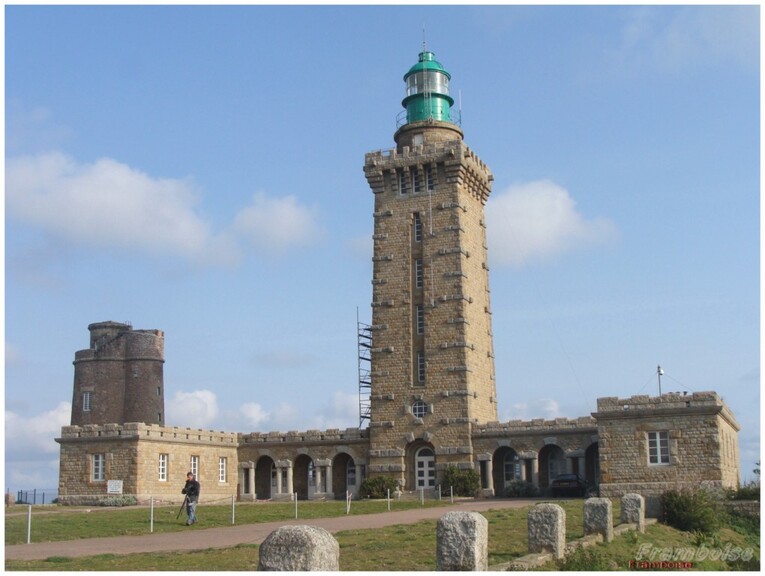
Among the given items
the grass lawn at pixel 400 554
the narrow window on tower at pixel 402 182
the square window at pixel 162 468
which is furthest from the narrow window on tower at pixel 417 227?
the grass lawn at pixel 400 554

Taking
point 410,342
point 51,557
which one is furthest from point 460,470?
point 51,557

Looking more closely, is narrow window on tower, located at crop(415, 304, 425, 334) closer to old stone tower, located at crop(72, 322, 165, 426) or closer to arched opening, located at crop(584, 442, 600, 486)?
arched opening, located at crop(584, 442, 600, 486)

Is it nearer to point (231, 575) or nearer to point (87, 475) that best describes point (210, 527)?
point (231, 575)

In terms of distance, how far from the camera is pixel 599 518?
59.2 ft

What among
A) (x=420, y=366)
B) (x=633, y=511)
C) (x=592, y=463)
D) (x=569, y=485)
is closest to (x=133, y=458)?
(x=420, y=366)

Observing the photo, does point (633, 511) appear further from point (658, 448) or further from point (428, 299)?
point (428, 299)

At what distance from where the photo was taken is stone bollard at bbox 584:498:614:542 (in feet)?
59.1

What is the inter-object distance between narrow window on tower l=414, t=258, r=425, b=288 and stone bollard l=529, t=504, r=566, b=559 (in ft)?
97.1

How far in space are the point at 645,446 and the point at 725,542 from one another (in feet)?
41.6

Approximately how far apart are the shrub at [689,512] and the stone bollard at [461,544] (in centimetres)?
1280

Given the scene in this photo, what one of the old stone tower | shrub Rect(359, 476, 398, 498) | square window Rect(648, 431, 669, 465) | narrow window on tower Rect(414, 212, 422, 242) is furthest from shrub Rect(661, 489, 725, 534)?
the old stone tower

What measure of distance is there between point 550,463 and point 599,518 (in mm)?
24533

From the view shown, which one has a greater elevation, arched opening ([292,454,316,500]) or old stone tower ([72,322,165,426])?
old stone tower ([72,322,165,426])

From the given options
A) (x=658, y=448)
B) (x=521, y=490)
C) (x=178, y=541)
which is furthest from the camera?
(x=521, y=490)
